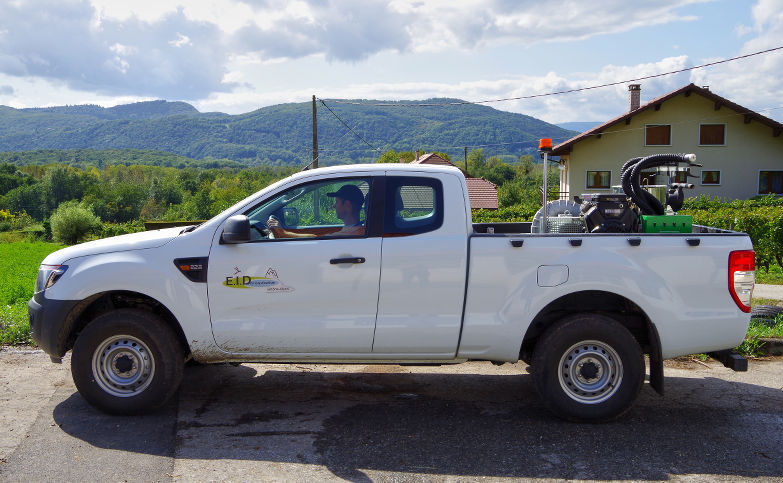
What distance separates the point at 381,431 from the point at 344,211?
1699 mm

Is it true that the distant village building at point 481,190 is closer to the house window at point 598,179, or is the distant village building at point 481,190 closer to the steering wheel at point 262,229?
the house window at point 598,179

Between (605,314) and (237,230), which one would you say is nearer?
(237,230)

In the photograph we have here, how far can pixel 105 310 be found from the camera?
5664mm

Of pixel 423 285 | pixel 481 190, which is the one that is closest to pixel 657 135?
pixel 481 190

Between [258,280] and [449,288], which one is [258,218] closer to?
[258,280]

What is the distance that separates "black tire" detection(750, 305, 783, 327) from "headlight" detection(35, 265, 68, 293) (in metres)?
7.63

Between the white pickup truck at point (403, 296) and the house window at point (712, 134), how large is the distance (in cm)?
4524

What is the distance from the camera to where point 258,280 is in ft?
17.4

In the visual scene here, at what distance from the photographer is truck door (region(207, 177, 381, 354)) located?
5273 millimetres

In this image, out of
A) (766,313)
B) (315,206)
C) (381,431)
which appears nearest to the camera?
(381,431)

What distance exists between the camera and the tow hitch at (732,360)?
209 inches

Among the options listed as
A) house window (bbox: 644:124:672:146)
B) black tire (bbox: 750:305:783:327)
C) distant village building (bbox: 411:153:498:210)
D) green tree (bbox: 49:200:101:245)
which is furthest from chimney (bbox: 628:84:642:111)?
green tree (bbox: 49:200:101:245)

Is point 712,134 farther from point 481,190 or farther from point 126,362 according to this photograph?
point 126,362

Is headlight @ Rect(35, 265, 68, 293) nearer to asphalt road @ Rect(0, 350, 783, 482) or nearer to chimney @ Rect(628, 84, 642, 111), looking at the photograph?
asphalt road @ Rect(0, 350, 783, 482)
